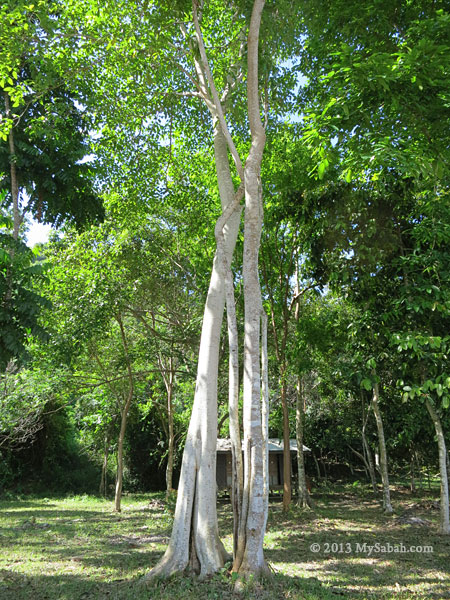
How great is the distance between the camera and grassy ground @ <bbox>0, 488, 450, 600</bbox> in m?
4.80

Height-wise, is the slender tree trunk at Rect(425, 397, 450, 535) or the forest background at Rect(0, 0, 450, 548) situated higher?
the forest background at Rect(0, 0, 450, 548)

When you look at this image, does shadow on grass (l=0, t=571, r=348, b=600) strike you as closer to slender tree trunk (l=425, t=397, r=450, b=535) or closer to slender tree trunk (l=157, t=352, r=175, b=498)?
slender tree trunk (l=425, t=397, r=450, b=535)

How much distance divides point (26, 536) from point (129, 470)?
1268cm

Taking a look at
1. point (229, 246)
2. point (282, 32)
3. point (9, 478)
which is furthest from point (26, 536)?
point (9, 478)

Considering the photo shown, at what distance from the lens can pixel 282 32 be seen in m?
6.98

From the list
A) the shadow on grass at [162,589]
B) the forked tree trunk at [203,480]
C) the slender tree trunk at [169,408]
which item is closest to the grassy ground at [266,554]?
the shadow on grass at [162,589]

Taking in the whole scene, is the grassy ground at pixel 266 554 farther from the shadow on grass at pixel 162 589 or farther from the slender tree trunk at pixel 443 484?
the slender tree trunk at pixel 443 484

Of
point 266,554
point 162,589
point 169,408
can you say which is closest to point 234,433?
point 162,589

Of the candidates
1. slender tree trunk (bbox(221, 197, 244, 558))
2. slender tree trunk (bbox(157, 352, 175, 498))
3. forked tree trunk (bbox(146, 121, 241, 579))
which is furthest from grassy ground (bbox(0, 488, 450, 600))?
slender tree trunk (bbox(157, 352, 175, 498))

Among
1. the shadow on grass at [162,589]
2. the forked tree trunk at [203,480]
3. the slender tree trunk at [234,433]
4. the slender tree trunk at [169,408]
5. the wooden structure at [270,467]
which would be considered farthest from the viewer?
the wooden structure at [270,467]

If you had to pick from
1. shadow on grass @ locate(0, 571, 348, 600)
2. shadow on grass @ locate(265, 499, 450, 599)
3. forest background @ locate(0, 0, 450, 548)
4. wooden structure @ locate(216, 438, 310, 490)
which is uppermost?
forest background @ locate(0, 0, 450, 548)

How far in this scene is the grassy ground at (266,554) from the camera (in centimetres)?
480

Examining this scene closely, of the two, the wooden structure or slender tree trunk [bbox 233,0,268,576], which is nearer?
slender tree trunk [bbox 233,0,268,576]

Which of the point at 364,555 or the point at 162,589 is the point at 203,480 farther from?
the point at 364,555
